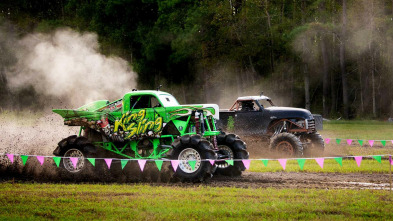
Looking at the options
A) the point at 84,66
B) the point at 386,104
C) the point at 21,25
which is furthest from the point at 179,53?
the point at 84,66

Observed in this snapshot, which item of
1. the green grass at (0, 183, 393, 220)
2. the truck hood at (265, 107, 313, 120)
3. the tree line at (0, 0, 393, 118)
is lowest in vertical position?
the green grass at (0, 183, 393, 220)

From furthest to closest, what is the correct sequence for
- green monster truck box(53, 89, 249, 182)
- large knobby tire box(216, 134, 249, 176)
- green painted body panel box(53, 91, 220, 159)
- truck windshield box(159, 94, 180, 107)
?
truck windshield box(159, 94, 180, 107) → large knobby tire box(216, 134, 249, 176) → green painted body panel box(53, 91, 220, 159) → green monster truck box(53, 89, 249, 182)

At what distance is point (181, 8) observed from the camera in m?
54.1

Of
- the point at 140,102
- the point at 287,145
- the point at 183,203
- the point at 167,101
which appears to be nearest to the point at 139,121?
the point at 140,102

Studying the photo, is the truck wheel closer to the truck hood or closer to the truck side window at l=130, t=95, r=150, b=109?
the truck hood

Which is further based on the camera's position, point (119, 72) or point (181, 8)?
point (181, 8)

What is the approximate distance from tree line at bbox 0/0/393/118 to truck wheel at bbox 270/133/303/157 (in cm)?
2762

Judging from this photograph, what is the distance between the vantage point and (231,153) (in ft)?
50.8

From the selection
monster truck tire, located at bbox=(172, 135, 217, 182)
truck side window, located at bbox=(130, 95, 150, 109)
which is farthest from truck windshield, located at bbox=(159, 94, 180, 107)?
monster truck tire, located at bbox=(172, 135, 217, 182)

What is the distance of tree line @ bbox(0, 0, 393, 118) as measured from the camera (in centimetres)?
4888

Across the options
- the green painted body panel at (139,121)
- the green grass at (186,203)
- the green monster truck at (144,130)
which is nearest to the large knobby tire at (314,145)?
the green monster truck at (144,130)

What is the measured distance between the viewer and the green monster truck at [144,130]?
14953 mm

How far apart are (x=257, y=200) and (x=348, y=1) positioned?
44530 mm

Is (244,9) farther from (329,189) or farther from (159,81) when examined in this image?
(329,189)
